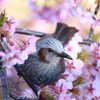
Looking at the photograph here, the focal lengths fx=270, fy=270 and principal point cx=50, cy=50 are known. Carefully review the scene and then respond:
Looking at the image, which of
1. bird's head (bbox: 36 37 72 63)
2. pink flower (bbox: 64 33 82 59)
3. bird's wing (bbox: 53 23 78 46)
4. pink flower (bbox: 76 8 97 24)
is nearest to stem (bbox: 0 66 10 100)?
bird's head (bbox: 36 37 72 63)

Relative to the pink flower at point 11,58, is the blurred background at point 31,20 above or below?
below

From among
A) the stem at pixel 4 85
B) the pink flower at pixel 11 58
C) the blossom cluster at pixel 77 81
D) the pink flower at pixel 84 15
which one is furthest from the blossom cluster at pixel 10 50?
the pink flower at pixel 84 15

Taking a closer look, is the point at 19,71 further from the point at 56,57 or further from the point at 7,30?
the point at 7,30

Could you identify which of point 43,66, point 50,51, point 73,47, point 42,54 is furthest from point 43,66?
point 73,47

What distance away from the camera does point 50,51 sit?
2.32m

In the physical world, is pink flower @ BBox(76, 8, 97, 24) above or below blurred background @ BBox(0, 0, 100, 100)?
above

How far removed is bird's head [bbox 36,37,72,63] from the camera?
2.25m

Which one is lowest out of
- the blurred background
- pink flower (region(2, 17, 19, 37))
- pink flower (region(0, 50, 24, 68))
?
the blurred background

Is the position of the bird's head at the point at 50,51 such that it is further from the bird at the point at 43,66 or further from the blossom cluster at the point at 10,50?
the blossom cluster at the point at 10,50

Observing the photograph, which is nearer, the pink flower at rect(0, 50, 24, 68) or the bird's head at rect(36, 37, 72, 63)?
the pink flower at rect(0, 50, 24, 68)

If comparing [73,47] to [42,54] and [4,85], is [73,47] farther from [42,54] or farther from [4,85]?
[4,85]

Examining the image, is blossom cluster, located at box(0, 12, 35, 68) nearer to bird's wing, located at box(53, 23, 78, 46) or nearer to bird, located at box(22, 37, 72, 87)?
bird, located at box(22, 37, 72, 87)

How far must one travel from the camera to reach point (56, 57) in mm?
2379

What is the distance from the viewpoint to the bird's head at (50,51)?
2246 mm
